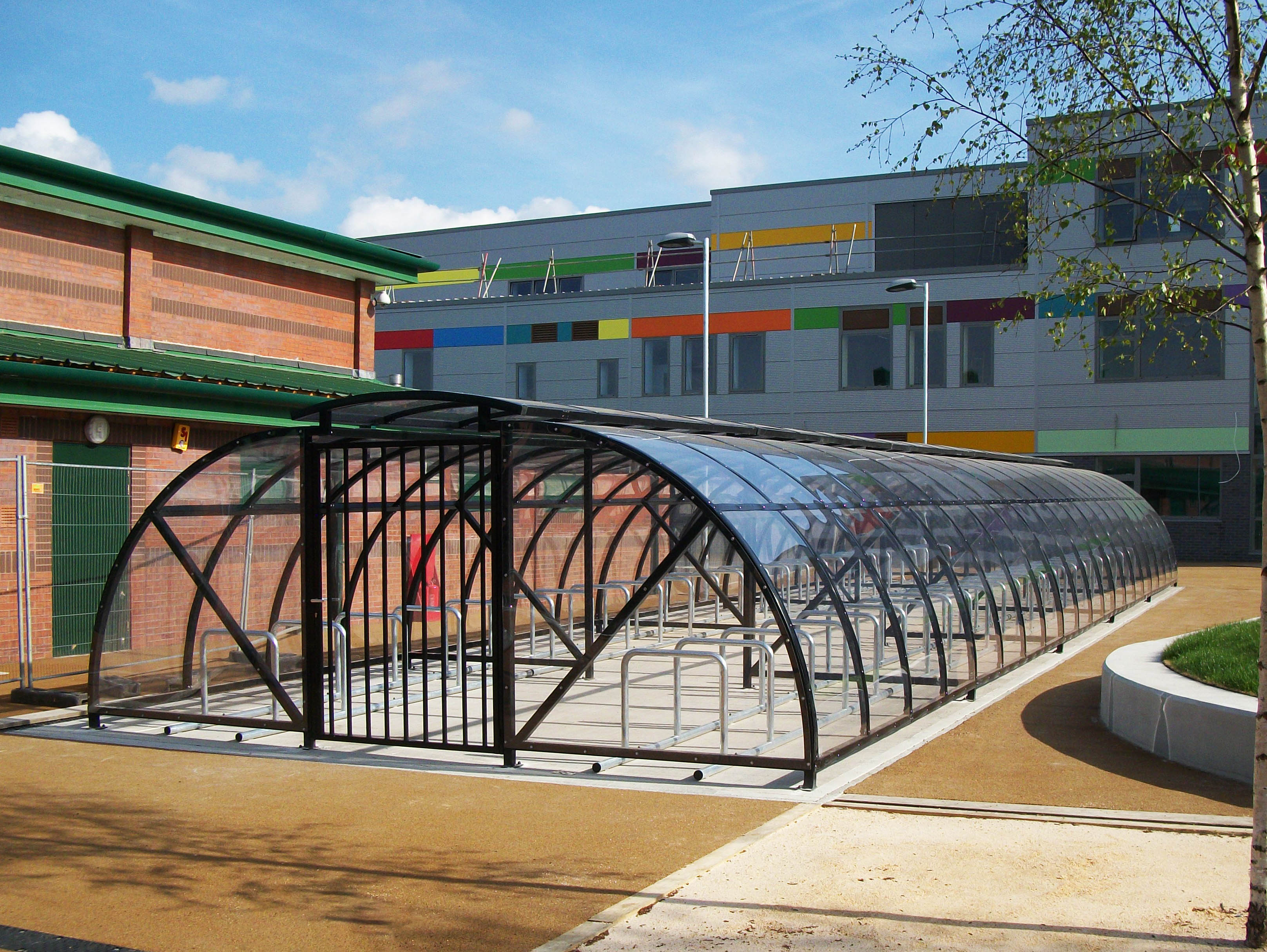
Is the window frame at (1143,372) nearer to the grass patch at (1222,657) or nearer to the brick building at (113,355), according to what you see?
the brick building at (113,355)

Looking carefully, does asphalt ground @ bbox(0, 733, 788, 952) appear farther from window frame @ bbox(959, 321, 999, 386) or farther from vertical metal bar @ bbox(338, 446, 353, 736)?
window frame @ bbox(959, 321, 999, 386)

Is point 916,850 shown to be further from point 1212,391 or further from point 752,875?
point 1212,391

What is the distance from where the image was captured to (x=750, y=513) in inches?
361

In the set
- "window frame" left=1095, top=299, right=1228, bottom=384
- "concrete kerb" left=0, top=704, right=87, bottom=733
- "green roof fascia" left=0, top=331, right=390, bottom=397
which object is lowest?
"concrete kerb" left=0, top=704, right=87, bottom=733

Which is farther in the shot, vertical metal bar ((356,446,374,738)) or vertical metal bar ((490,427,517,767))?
vertical metal bar ((356,446,374,738))

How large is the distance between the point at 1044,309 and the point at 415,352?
64.6 feet

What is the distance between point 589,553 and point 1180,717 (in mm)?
5575

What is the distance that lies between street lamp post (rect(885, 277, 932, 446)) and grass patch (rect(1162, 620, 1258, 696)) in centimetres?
1752

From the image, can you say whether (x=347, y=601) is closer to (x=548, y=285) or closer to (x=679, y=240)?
(x=679, y=240)

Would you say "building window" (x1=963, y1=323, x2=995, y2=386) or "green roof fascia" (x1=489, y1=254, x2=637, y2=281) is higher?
"green roof fascia" (x1=489, y1=254, x2=637, y2=281)

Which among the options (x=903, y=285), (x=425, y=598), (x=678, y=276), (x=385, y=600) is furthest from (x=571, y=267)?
(x=385, y=600)

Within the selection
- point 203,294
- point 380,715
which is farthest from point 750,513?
point 203,294

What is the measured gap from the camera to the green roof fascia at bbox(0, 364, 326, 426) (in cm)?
1314

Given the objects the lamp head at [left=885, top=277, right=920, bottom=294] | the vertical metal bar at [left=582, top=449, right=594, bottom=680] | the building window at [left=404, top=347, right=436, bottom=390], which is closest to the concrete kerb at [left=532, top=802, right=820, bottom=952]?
the vertical metal bar at [left=582, top=449, right=594, bottom=680]
